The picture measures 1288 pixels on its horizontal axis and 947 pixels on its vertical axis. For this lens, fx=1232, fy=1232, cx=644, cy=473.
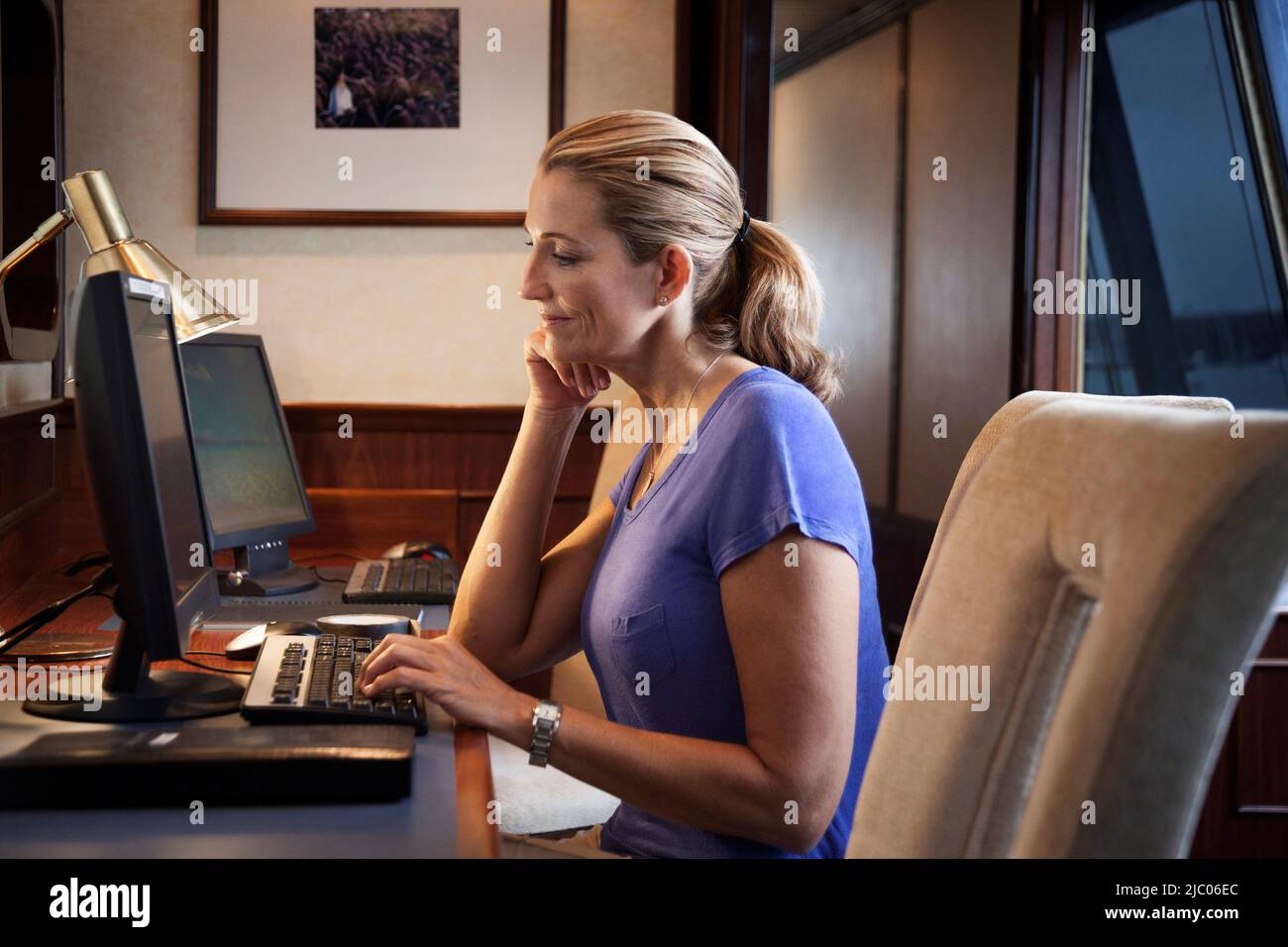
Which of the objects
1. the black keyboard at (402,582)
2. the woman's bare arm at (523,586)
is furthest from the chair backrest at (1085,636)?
the black keyboard at (402,582)

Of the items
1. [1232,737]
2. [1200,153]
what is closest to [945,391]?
[1200,153]

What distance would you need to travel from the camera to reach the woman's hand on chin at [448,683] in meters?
1.23

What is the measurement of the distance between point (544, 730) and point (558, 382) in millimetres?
622

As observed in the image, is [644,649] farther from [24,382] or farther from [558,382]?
[24,382]

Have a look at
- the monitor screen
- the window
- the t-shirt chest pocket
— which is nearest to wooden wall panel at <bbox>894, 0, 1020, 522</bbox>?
the window

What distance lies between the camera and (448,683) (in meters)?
1.23

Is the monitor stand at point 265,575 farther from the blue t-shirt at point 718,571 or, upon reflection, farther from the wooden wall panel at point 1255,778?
the wooden wall panel at point 1255,778

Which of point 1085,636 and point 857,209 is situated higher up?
point 857,209

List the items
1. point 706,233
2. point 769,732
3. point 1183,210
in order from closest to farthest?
point 769,732
point 706,233
point 1183,210

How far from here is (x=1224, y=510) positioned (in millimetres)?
661

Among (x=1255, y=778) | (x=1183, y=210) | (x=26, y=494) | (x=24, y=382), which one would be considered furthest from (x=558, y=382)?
(x=1183, y=210)

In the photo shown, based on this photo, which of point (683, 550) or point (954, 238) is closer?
point (683, 550)

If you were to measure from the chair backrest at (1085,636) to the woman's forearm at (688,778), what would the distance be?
10.7 inches
